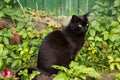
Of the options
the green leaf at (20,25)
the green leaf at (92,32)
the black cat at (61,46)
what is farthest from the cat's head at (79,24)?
the green leaf at (20,25)

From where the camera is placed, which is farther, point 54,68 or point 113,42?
point 113,42

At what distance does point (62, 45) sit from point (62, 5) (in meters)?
1.47

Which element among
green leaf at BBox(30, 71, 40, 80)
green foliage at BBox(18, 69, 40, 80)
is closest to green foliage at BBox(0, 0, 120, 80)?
green foliage at BBox(18, 69, 40, 80)

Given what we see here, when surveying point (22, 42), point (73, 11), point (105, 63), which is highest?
point (73, 11)

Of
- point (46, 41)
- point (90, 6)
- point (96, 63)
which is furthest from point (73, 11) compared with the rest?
point (46, 41)

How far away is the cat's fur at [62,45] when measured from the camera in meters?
4.44

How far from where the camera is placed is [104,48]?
535 cm

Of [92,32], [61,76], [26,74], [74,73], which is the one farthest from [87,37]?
[26,74]

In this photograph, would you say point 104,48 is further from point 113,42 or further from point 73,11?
point 73,11

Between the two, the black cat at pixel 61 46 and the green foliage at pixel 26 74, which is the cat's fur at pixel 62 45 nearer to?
the black cat at pixel 61 46

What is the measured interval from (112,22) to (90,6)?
0.67m

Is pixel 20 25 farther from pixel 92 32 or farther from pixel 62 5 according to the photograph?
pixel 92 32

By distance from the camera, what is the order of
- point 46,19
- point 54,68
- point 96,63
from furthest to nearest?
point 46,19, point 96,63, point 54,68

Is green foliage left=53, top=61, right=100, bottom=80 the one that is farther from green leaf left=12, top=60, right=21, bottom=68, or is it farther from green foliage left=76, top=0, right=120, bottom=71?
green foliage left=76, top=0, right=120, bottom=71
